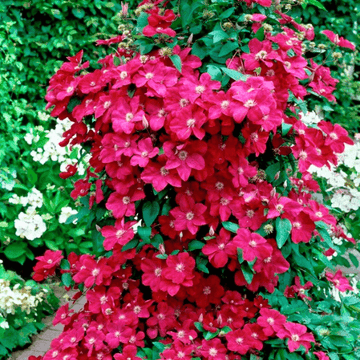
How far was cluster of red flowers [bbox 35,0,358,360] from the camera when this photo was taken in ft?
4.67

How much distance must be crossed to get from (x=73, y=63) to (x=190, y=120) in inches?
26.9

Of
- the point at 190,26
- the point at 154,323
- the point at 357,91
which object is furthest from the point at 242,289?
the point at 357,91

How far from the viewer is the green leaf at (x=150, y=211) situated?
155cm

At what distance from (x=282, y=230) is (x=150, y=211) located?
1.60 ft

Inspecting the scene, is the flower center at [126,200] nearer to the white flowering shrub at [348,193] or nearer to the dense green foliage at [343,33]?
the white flowering shrub at [348,193]

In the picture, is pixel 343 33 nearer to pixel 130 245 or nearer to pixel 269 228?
pixel 269 228

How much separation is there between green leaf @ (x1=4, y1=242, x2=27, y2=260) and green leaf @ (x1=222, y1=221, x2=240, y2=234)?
1930mm

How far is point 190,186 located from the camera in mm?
1582

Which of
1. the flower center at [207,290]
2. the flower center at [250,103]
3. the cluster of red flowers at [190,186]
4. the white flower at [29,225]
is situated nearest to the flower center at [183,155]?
Result: the cluster of red flowers at [190,186]

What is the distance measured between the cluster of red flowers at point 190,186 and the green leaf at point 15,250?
131cm

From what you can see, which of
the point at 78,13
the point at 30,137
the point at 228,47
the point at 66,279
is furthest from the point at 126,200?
the point at 78,13

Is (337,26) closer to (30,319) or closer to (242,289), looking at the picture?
(242,289)

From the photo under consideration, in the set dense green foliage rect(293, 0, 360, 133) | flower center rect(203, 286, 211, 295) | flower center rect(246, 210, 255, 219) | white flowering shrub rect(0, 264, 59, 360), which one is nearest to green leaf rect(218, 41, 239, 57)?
flower center rect(246, 210, 255, 219)

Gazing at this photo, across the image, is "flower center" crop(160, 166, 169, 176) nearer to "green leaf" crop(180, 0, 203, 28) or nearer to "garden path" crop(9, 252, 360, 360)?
"green leaf" crop(180, 0, 203, 28)
